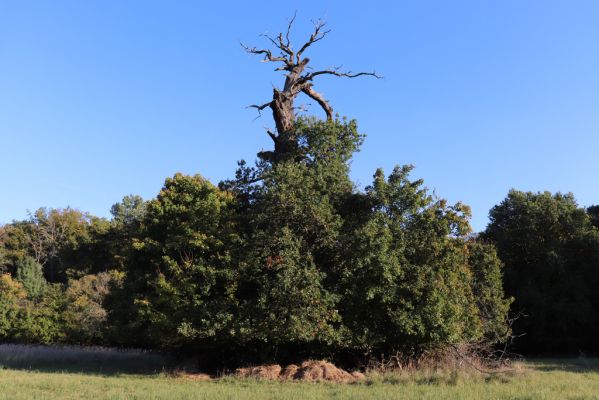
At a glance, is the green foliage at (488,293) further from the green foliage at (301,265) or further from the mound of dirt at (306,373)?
the mound of dirt at (306,373)

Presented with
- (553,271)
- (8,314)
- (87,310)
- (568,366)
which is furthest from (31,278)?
(568,366)

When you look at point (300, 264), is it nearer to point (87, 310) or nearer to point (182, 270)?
point (182, 270)

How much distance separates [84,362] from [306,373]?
48.1ft

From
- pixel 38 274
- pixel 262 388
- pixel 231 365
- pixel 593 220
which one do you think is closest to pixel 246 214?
pixel 231 365

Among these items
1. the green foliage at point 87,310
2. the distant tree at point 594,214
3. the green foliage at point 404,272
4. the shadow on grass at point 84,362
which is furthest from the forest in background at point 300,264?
the distant tree at point 594,214

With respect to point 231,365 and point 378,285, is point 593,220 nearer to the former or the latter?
point 378,285

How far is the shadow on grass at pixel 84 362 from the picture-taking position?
22.8 metres

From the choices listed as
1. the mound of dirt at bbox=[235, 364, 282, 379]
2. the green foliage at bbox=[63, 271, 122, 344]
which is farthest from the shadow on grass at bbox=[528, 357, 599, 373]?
the green foliage at bbox=[63, 271, 122, 344]

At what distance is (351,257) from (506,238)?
78.7 feet

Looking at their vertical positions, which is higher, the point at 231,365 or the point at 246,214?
→ the point at 246,214

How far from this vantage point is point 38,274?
5934cm

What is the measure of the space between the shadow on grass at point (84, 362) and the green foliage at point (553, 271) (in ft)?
84.4

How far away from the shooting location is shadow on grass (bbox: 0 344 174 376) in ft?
74.7

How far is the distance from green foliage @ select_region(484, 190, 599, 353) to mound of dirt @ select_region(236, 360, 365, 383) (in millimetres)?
22433
